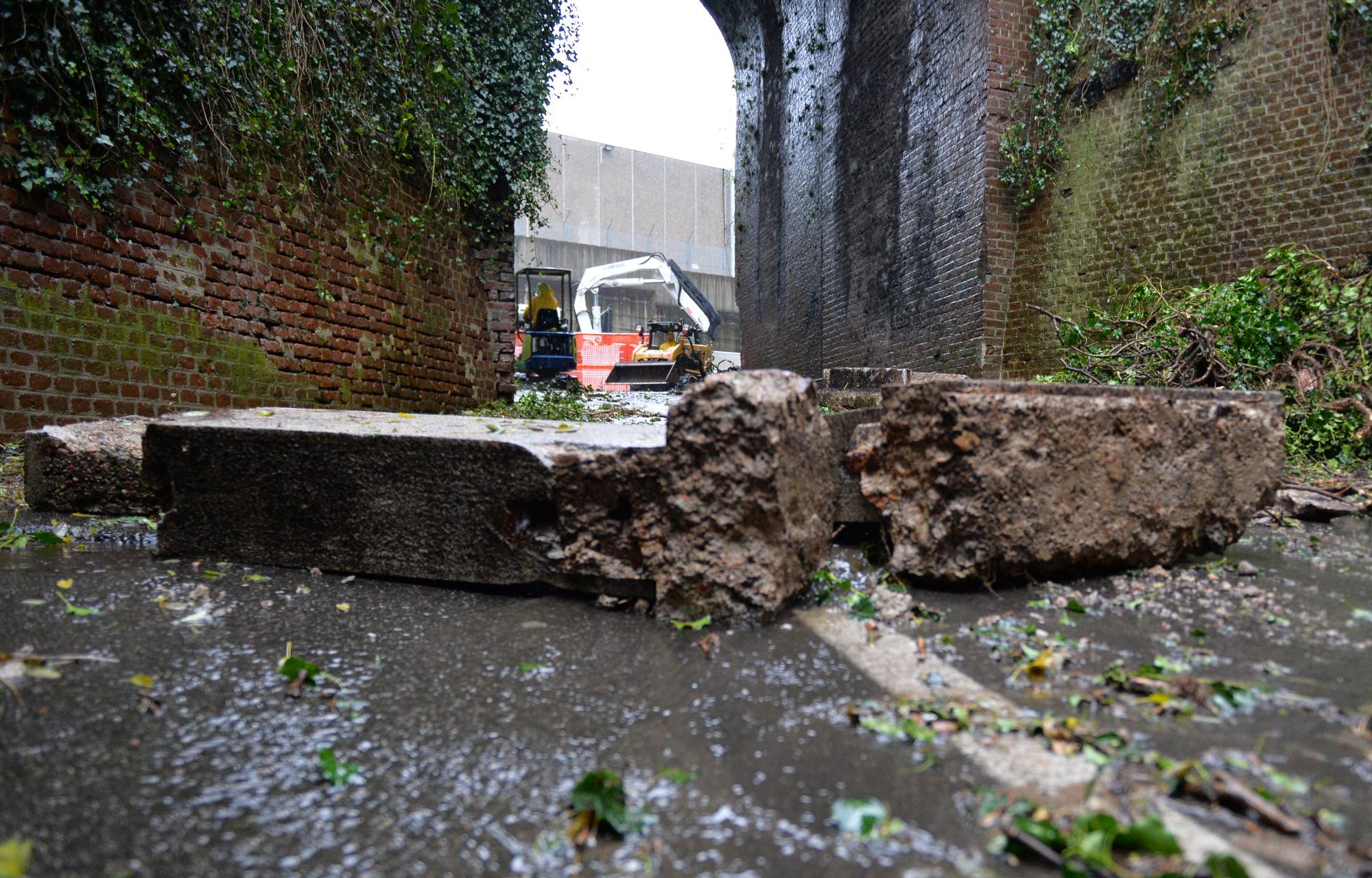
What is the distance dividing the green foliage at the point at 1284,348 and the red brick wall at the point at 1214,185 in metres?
0.33

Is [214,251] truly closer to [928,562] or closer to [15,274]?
[15,274]

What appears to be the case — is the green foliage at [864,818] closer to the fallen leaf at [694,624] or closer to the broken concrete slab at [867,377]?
the fallen leaf at [694,624]

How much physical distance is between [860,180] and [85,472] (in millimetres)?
9998

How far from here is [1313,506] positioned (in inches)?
134

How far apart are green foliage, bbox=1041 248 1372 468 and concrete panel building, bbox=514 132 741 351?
23.2m

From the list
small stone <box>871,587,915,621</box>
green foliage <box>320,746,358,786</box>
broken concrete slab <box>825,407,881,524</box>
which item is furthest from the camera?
broken concrete slab <box>825,407,881,524</box>

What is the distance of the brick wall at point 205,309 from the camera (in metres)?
4.14

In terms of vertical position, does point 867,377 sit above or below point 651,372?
below

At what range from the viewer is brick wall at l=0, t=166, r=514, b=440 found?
4141mm

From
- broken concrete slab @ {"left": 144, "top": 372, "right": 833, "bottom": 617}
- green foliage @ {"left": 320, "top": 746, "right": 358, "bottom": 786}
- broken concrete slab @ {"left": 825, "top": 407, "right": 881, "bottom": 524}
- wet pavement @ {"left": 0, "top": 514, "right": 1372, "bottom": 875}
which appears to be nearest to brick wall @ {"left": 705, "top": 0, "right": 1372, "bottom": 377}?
wet pavement @ {"left": 0, "top": 514, "right": 1372, "bottom": 875}

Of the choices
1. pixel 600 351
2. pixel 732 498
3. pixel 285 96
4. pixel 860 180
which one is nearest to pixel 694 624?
pixel 732 498

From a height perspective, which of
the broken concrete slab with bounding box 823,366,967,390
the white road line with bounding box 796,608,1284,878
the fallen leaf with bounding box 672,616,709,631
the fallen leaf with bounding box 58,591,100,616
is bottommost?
the white road line with bounding box 796,608,1284,878

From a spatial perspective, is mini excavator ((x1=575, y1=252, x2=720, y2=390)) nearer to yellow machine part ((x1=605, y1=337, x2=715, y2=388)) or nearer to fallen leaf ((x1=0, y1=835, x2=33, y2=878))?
yellow machine part ((x1=605, y1=337, x2=715, y2=388))

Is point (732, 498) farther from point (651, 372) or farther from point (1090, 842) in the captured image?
point (651, 372)
